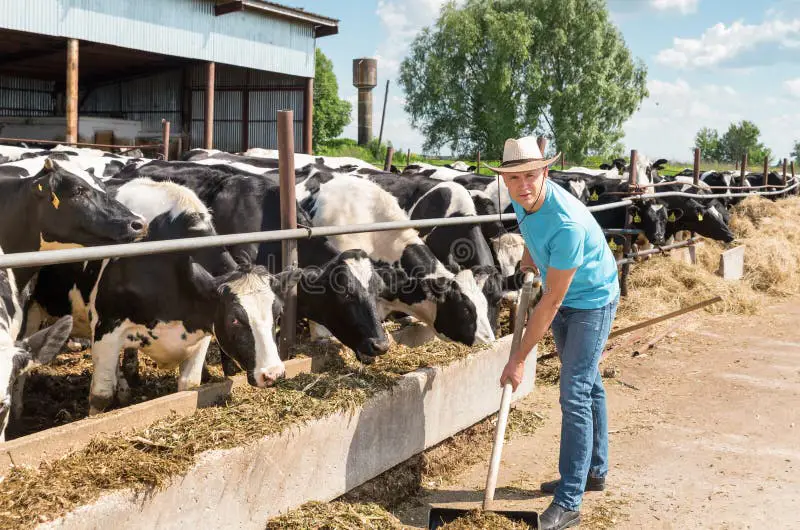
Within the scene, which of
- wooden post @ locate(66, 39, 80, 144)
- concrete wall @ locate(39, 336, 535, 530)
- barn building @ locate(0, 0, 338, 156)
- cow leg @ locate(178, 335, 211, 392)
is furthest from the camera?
barn building @ locate(0, 0, 338, 156)

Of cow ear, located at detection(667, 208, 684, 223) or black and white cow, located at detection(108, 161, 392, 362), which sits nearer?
black and white cow, located at detection(108, 161, 392, 362)

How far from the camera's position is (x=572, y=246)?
3.60 meters

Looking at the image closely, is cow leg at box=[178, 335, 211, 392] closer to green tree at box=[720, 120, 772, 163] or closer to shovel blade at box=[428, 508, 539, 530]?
shovel blade at box=[428, 508, 539, 530]

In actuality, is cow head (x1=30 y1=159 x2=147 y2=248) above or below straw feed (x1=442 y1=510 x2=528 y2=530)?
above

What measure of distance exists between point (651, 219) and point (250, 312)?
8131 millimetres

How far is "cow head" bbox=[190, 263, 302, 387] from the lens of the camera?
4.22 meters

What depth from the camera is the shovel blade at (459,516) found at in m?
3.57

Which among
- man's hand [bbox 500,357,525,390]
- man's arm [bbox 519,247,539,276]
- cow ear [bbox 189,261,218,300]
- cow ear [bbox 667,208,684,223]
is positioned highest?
cow ear [bbox 667,208,684,223]

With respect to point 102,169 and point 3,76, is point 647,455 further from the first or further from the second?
point 3,76

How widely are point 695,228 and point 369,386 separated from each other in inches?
409

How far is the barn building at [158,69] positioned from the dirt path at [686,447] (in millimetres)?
13874

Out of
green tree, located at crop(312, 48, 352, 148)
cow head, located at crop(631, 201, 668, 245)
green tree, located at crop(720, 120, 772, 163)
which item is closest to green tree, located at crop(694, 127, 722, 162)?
green tree, located at crop(720, 120, 772, 163)

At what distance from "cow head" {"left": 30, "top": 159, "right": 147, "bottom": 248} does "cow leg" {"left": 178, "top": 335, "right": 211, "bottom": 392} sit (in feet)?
2.65

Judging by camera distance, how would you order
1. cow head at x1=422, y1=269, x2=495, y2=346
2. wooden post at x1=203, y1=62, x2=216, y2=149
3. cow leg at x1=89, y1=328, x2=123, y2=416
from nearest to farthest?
cow leg at x1=89, y1=328, x2=123, y2=416
cow head at x1=422, y1=269, x2=495, y2=346
wooden post at x1=203, y1=62, x2=216, y2=149
